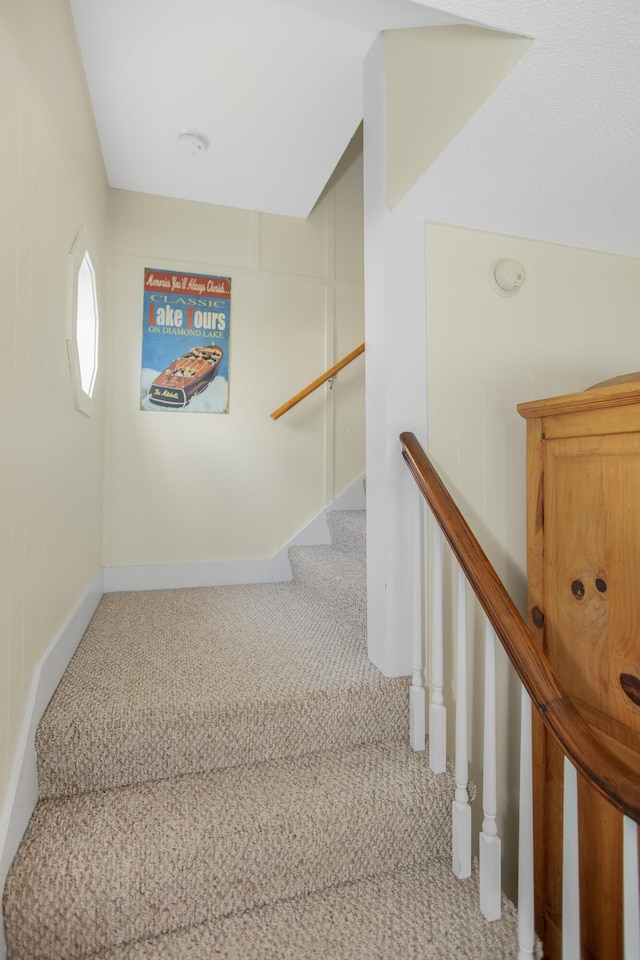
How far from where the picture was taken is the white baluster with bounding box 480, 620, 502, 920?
1.09 metres

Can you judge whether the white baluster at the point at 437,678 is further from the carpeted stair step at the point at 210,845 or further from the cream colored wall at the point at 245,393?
the cream colored wall at the point at 245,393

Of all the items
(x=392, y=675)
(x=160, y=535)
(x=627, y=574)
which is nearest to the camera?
(x=627, y=574)

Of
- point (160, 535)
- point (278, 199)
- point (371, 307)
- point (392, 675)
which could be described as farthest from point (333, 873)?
point (278, 199)

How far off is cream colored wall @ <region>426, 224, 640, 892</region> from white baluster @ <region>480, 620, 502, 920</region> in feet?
1.36

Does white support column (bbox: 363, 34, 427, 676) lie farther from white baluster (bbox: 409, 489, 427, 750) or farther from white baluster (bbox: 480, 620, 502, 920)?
white baluster (bbox: 480, 620, 502, 920)

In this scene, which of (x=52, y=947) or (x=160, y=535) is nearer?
(x=52, y=947)

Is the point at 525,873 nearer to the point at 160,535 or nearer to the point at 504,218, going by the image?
the point at 504,218

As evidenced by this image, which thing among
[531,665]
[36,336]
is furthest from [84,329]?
[531,665]

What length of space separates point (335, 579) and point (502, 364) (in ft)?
3.58

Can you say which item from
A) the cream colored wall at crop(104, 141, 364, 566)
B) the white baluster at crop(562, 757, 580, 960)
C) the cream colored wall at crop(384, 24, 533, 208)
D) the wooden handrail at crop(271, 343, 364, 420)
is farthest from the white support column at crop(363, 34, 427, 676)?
the cream colored wall at crop(104, 141, 364, 566)

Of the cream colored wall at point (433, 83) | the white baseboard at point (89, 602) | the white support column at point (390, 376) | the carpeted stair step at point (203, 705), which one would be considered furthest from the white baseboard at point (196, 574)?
the cream colored wall at point (433, 83)

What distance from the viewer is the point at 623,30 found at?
976 millimetres

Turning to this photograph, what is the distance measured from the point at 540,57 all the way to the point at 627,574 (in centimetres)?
118

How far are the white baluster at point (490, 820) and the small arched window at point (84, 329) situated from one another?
1.56 m
